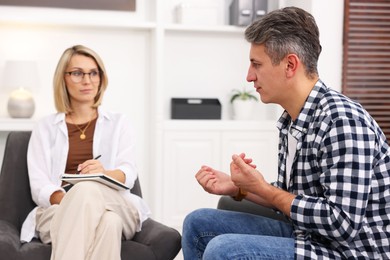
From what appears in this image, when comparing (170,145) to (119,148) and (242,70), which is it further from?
(119,148)

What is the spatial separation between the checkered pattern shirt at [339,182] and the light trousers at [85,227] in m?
0.85

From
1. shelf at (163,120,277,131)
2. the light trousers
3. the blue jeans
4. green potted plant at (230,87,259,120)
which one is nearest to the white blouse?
the light trousers

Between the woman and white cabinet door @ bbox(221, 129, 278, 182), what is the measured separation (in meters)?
1.48

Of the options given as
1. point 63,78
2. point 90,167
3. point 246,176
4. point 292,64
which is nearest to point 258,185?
point 246,176

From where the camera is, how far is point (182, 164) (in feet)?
14.6

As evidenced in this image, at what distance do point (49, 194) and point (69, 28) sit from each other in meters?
1.91

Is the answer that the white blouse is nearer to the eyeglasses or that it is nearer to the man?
the eyeglasses

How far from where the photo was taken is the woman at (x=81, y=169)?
8.31 ft

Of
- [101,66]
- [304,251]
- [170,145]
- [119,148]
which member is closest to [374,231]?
[304,251]

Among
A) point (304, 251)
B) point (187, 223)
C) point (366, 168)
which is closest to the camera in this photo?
point (366, 168)

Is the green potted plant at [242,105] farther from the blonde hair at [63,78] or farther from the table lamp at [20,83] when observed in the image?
the blonde hair at [63,78]

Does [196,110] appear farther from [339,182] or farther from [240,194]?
[339,182]

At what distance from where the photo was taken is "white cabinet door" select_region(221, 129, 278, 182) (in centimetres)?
449

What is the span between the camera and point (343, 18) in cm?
442
